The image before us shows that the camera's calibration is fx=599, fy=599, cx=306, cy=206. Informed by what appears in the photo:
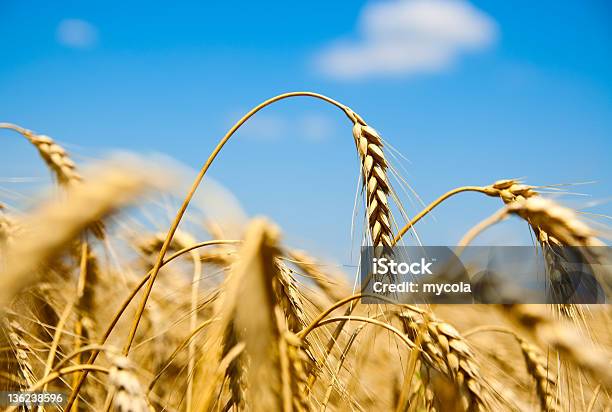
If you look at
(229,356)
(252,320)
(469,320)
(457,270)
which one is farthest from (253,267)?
(469,320)

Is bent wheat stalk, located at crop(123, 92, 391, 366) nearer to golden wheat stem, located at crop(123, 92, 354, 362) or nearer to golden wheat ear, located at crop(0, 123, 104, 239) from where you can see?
golden wheat stem, located at crop(123, 92, 354, 362)

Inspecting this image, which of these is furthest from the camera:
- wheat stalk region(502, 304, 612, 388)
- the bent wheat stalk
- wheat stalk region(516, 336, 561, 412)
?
wheat stalk region(516, 336, 561, 412)

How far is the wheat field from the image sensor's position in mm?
971

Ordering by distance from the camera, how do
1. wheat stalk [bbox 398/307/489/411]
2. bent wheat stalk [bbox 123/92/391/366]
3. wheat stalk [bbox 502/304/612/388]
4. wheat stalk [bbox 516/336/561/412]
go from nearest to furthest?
wheat stalk [bbox 502/304/612/388] < wheat stalk [bbox 398/307/489/411] < bent wheat stalk [bbox 123/92/391/366] < wheat stalk [bbox 516/336/561/412]

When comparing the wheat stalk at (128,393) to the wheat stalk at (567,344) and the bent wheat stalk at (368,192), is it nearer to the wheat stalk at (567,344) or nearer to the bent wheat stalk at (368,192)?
the bent wheat stalk at (368,192)

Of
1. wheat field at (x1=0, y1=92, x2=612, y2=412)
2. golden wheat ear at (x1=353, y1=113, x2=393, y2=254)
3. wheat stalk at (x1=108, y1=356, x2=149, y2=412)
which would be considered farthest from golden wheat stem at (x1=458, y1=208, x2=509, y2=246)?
wheat stalk at (x1=108, y1=356, x2=149, y2=412)

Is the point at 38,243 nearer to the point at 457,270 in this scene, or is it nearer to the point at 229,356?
the point at 229,356

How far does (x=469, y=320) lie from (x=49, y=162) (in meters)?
1.89

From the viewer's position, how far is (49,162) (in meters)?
1.90

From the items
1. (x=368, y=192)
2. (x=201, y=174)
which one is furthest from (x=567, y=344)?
(x=201, y=174)

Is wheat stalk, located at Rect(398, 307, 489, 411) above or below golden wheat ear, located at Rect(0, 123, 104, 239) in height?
below

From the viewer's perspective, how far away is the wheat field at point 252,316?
971 mm

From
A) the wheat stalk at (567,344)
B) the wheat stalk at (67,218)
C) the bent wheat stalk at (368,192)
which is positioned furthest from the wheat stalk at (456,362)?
the wheat stalk at (67,218)

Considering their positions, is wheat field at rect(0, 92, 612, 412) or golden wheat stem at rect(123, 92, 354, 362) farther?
golden wheat stem at rect(123, 92, 354, 362)
